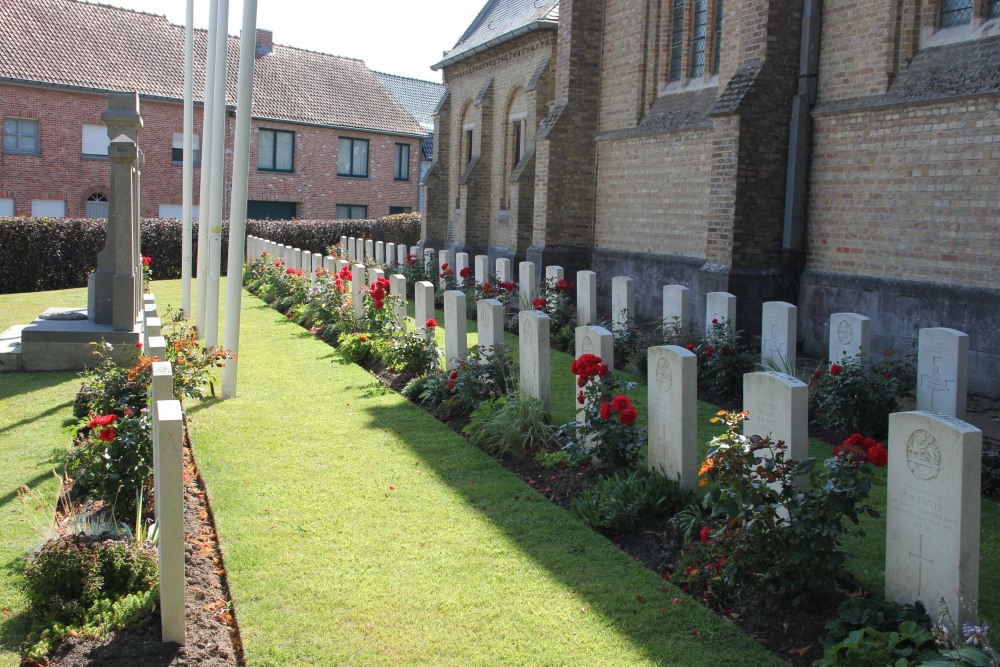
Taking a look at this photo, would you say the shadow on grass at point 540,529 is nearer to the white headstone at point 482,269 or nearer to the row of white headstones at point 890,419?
the row of white headstones at point 890,419

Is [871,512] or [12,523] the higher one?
[871,512]

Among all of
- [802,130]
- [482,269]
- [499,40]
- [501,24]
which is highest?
[501,24]

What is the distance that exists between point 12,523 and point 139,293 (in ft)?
23.5

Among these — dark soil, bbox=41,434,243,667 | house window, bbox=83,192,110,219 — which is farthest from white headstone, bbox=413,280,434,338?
house window, bbox=83,192,110,219

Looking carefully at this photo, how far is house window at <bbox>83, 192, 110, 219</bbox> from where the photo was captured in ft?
106

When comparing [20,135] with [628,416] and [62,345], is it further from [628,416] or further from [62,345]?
[628,416]

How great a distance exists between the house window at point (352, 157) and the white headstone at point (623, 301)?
28.9m

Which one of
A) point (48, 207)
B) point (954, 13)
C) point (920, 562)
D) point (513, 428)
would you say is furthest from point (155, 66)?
point (920, 562)

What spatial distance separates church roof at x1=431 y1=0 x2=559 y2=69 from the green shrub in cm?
1582

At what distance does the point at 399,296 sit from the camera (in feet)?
39.0

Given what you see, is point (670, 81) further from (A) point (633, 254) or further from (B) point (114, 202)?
(B) point (114, 202)

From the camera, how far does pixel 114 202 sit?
11148 millimetres

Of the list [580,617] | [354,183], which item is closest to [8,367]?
[580,617]

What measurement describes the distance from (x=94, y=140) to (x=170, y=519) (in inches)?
1262
